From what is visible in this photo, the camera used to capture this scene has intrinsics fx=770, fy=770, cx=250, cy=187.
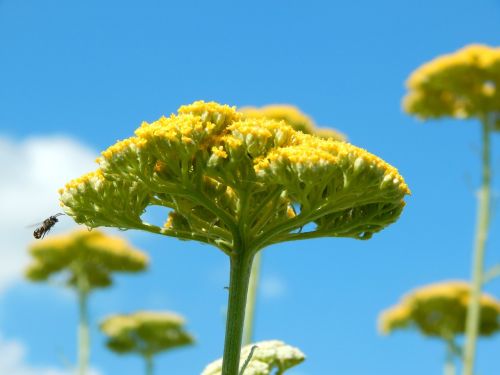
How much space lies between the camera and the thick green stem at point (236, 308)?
468 cm

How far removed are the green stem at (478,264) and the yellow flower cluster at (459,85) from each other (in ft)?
4.86

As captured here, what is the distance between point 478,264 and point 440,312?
15.6ft

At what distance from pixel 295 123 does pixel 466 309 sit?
9.07m

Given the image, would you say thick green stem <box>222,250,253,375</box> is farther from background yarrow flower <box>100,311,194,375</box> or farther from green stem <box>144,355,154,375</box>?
green stem <box>144,355,154,375</box>

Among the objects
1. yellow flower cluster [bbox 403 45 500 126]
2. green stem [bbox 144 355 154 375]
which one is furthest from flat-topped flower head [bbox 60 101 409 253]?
green stem [bbox 144 355 154 375]

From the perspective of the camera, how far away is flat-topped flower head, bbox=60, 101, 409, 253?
446 centimetres

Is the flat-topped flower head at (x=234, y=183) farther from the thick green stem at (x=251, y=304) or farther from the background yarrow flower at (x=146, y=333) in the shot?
the background yarrow flower at (x=146, y=333)

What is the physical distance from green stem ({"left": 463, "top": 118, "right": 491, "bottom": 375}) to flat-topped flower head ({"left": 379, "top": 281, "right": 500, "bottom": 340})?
130 inches

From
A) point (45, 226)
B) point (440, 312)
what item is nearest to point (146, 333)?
point (440, 312)

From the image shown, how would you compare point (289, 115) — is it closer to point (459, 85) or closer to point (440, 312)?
point (459, 85)

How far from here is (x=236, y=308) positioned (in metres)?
4.78

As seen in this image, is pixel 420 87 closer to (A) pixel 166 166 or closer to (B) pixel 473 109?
(B) pixel 473 109

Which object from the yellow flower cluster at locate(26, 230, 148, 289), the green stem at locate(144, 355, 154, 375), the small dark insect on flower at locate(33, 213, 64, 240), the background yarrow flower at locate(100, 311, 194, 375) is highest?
the yellow flower cluster at locate(26, 230, 148, 289)

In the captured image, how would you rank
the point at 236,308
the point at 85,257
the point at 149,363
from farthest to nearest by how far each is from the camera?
the point at 149,363 → the point at 85,257 → the point at 236,308
